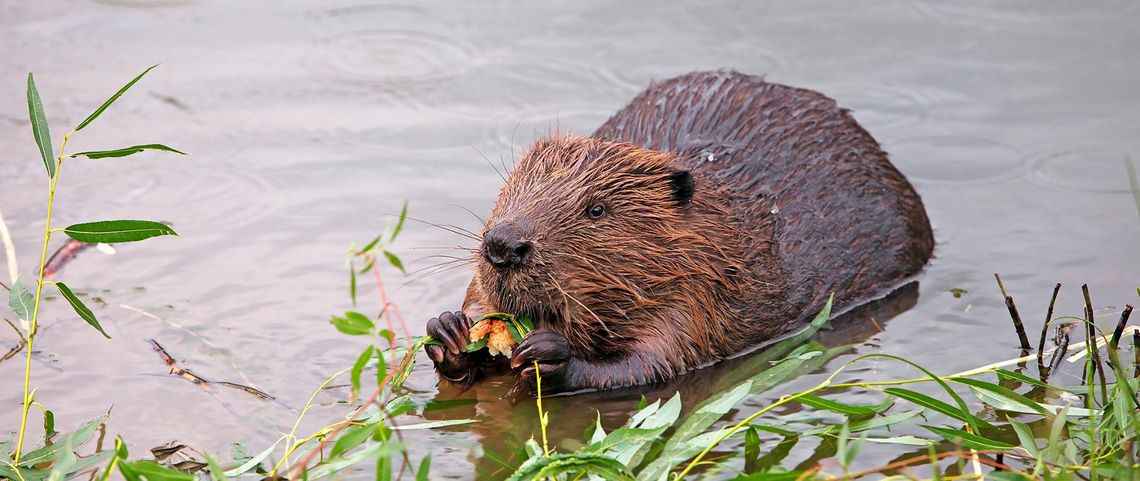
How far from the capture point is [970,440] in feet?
11.0

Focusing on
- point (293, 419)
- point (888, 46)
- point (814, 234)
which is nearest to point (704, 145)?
point (814, 234)

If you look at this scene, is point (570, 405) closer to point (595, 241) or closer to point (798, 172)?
point (595, 241)

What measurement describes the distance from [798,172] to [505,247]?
1.40 m

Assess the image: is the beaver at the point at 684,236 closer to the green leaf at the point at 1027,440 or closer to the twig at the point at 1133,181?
the twig at the point at 1133,181

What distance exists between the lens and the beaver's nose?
381 cm

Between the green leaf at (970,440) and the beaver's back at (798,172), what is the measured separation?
50.9 inches

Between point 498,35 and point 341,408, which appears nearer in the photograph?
point 341,408

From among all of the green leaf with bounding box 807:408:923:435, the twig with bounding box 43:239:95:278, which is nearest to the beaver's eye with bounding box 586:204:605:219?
the green leaf with bounding box 807:408:923:435

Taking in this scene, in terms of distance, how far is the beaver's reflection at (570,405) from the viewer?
3.93 meters

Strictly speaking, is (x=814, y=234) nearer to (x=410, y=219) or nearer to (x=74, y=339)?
(x=410, y=219)

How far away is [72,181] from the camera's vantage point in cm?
568

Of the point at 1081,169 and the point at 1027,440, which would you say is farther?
the point at 1081,169

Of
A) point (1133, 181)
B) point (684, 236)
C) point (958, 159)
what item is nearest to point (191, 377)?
point (684, 236)

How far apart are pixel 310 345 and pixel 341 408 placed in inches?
19.5
